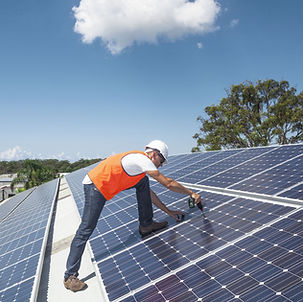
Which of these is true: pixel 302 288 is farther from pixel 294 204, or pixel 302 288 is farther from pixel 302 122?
pixel 302 122

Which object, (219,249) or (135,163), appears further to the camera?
(135,163)

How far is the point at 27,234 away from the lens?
8992 mm

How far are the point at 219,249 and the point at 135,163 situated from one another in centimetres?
198

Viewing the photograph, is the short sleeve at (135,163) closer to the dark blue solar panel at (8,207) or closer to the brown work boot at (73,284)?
the brown work boot at (73,284)

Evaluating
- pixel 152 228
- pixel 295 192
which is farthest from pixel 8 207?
pixel 295 192

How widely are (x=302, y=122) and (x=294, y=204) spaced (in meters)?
35.6

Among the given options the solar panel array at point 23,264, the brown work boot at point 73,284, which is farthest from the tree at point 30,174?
the brown work boot at point 73,284

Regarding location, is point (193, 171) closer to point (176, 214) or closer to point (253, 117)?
point (176, 214)

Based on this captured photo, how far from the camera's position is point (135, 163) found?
4547 mm

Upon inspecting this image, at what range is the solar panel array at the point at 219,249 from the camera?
3047 millimetres

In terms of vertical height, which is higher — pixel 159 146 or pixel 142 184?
pixel 159 146

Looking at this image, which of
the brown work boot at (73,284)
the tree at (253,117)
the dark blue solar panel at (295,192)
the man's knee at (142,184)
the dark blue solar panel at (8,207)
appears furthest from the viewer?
the tree at (253,117)

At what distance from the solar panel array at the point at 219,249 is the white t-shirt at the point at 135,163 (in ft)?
4.88

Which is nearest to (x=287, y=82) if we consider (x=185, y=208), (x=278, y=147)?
(x=278, y=147)
